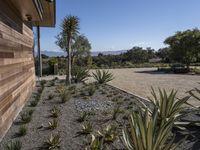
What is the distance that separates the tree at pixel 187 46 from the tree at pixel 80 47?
12.0 metres

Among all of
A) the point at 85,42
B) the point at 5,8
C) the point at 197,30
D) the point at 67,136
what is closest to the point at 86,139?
the point at 67,136

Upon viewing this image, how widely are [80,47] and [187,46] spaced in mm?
14572

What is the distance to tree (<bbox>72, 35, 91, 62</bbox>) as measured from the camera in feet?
126

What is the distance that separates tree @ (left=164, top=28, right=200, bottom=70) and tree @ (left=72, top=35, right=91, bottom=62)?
39.5 feet

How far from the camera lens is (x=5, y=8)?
686 cm

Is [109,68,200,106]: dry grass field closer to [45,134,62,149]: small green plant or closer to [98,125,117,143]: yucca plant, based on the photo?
[98,125,117,143]: yucca plant

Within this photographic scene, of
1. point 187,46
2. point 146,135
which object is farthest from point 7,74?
point 187,46

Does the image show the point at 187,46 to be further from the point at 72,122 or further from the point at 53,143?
the point at 53,143

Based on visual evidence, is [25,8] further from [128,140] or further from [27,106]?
[128,140]

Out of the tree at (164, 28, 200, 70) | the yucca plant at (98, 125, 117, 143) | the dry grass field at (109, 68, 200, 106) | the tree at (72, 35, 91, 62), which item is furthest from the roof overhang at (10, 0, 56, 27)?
the tree at (72, 35, 91, 62)

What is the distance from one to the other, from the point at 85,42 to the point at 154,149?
3597 cm

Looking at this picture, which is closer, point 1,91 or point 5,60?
point 1,91

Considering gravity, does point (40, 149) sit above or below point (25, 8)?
below

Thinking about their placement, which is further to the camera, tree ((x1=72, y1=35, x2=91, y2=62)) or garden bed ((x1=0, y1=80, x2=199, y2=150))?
tree ((x1=72, y1=35, x2=91, y2=62))
